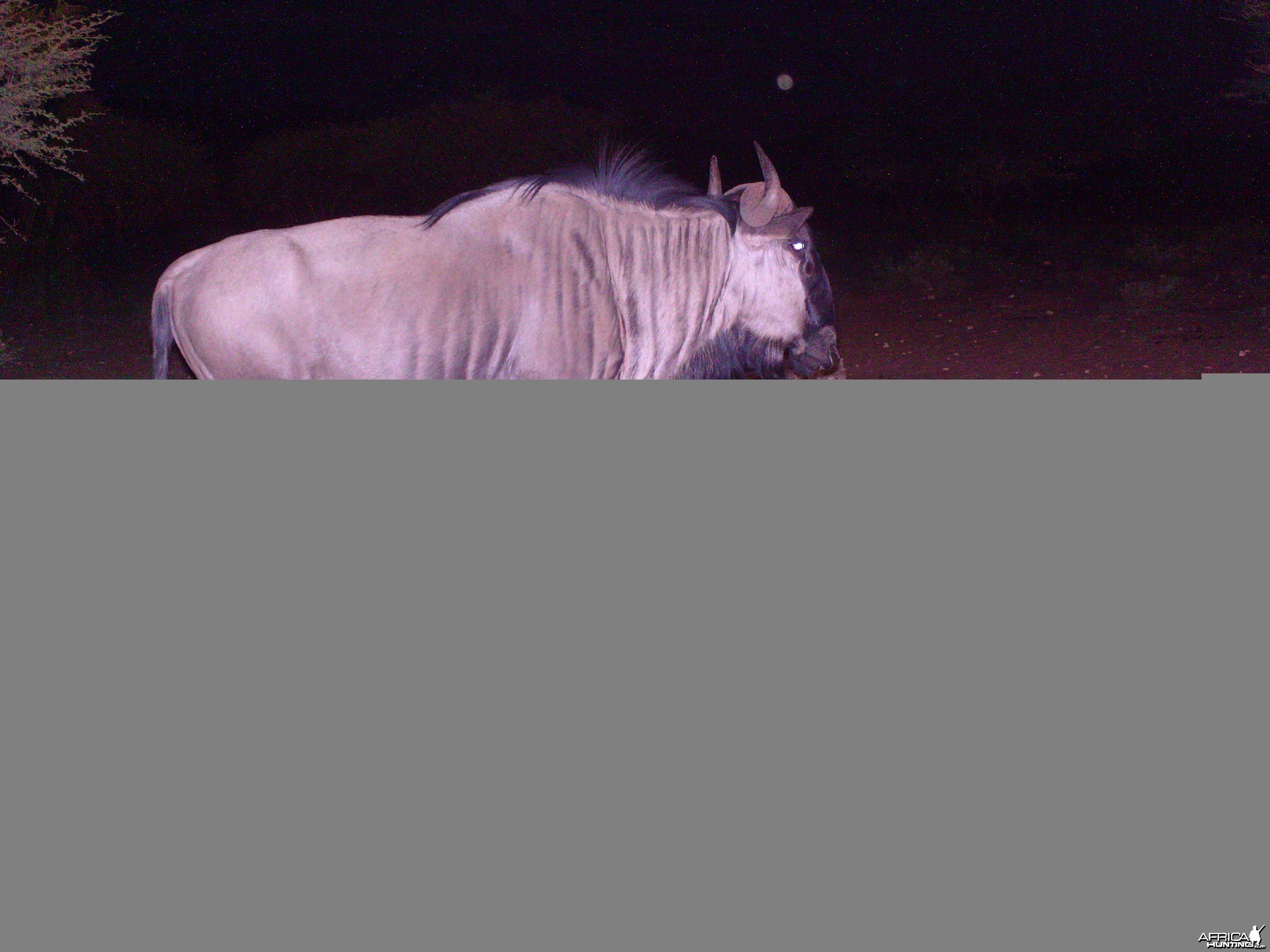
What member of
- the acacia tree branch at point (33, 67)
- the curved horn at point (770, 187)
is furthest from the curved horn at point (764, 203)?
the acacia tree branch at point (33, 67)

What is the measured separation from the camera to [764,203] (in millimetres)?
3914

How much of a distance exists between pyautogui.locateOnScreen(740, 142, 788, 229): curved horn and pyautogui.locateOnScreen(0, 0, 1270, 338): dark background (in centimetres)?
1118

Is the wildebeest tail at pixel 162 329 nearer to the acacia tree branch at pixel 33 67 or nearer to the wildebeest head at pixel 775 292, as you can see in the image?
the wildebeest head at pixel 775 292

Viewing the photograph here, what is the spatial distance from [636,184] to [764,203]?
1.66 ft

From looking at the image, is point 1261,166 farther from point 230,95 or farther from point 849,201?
point 230,95

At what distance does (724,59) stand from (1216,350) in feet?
45.1

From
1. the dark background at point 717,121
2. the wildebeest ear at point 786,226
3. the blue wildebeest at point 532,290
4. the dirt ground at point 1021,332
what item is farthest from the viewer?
the dark background at point 717,121

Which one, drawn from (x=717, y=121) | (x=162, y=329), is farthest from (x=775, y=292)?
(x=717, y=121)

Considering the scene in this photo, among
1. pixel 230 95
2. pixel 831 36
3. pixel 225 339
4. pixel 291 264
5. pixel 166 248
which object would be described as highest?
pixel 831 36

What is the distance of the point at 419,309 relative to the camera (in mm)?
3404

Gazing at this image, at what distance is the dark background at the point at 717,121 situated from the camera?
16266 mm

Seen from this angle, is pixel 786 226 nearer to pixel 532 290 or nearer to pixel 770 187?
pixel 770 187

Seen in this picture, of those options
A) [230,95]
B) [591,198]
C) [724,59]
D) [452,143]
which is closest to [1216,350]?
[591,198]

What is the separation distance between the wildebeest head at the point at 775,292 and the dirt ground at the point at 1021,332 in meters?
4.81
